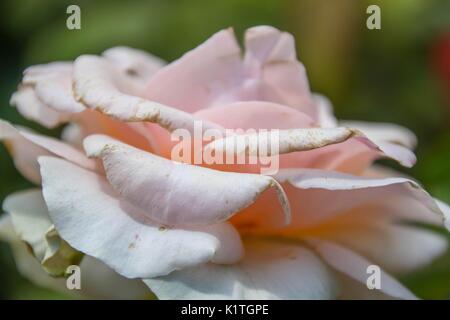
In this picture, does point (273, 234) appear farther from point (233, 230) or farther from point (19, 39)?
point (19, 39)

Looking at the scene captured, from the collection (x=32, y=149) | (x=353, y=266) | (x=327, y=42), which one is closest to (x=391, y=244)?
(x=353, y=266)

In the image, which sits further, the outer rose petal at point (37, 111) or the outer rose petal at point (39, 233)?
the outer rose petal at point (37, 111)

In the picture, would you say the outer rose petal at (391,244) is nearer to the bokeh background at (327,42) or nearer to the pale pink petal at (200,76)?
the pale pink petal at (200,76)

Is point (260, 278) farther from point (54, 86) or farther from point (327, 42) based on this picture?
point (327, 42)

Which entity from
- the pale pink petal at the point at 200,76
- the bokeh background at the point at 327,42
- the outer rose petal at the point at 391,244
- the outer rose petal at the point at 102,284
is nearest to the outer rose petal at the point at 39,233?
the outer rose petal at the point at 102,284

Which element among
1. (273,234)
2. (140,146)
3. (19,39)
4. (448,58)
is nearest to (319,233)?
(273,234)
